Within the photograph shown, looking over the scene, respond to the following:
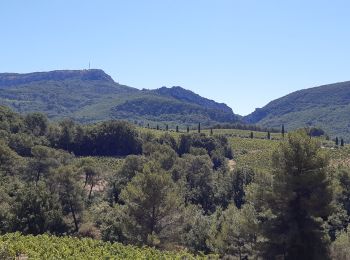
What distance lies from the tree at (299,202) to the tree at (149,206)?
36.9ft

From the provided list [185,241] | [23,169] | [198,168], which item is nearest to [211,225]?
[185,241]

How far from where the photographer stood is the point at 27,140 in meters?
86.4

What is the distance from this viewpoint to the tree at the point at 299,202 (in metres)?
25.9

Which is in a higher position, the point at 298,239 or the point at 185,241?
the point at 298,239

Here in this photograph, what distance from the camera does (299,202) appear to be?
2641cm

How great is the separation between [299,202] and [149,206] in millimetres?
13587

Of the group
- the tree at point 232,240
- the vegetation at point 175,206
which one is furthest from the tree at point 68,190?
the tree at point 232,240

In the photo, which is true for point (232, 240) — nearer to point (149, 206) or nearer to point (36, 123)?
point (149, 206)

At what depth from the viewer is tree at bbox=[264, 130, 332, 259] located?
25.9 m

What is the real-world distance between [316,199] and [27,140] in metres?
71.0

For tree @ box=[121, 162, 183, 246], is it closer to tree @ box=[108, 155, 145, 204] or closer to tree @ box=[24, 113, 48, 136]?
tree @ box=[108, 155, 145, 204]

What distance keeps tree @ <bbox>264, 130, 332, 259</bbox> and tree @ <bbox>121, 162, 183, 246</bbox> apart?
36.9ft

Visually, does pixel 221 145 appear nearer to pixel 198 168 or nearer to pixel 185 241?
pixel 198 168

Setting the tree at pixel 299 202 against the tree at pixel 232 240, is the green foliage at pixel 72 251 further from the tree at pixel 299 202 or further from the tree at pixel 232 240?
the tree at pixel 232 240
